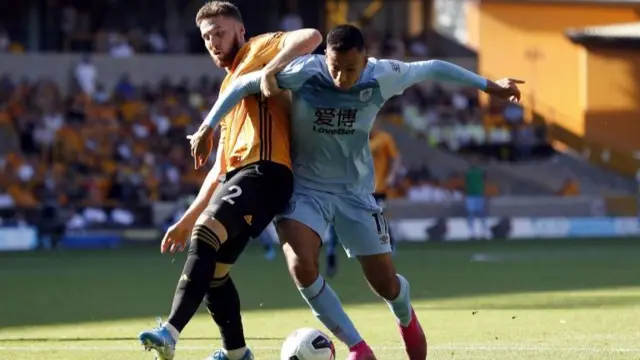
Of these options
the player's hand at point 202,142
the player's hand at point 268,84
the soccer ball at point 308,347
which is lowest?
the soccer ball at point 308,347

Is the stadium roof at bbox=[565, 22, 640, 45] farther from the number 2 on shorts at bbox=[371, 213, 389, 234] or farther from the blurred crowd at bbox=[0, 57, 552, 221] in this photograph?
the number 2 on shorts at bbox=[371, 213, 389, 234]

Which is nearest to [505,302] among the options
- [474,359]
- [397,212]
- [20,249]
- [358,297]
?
[358,297]

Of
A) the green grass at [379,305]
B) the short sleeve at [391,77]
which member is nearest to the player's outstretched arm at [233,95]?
the short sleeve at [391,77]

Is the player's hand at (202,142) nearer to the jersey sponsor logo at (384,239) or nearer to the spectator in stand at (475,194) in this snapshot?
the jersey sponsor logo at (384,239)

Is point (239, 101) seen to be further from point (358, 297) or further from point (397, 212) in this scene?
point (397, 212)

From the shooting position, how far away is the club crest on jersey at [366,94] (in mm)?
7615

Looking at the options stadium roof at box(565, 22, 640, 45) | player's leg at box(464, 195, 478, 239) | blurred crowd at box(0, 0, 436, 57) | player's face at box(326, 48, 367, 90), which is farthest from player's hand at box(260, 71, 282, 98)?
stadium roof at box(565, 22, 640, 45)

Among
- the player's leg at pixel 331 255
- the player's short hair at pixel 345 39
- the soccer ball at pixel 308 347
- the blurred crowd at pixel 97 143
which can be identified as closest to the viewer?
the player's short hair at pixel 345 39

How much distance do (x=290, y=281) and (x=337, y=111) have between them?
28.5 ft

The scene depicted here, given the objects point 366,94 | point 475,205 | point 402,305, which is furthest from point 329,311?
point 475,205

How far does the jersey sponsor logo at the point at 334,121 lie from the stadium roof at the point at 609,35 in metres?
32.2

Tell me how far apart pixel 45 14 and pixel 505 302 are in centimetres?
2233

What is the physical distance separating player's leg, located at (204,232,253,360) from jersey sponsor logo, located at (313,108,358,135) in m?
0.77

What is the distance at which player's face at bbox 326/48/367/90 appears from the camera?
730cm
